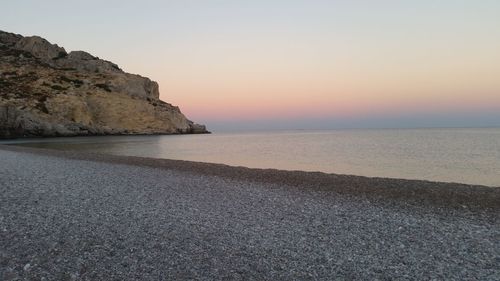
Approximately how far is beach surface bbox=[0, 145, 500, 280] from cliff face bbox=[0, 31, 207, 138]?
7973 centimetres

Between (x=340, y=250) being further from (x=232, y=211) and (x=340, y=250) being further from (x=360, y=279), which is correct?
(x=232, y=211)

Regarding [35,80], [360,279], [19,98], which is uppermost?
[35,80]

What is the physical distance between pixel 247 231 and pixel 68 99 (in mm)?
98065

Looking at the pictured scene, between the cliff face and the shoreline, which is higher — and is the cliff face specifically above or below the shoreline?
above

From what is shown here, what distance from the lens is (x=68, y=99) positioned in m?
93.9

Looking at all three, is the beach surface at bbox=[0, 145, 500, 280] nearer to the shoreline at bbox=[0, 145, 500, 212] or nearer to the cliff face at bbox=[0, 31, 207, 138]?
the shoreline at bbox=[0, 145, 500, 212]

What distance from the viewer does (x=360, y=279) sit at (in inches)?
254

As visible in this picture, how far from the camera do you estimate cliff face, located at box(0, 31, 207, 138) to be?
85.1m

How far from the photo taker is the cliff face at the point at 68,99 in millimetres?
85062

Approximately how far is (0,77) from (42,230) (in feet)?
374

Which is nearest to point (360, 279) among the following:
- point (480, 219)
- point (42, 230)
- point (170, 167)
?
point (480, 219)

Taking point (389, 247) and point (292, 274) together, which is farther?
point (389, 247)

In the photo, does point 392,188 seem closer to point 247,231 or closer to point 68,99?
point 247,231

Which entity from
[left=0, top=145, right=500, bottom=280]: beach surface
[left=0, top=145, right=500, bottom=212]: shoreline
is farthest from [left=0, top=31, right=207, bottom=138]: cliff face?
[left=0, top=145, right=500, bottom=280]: beach surface
